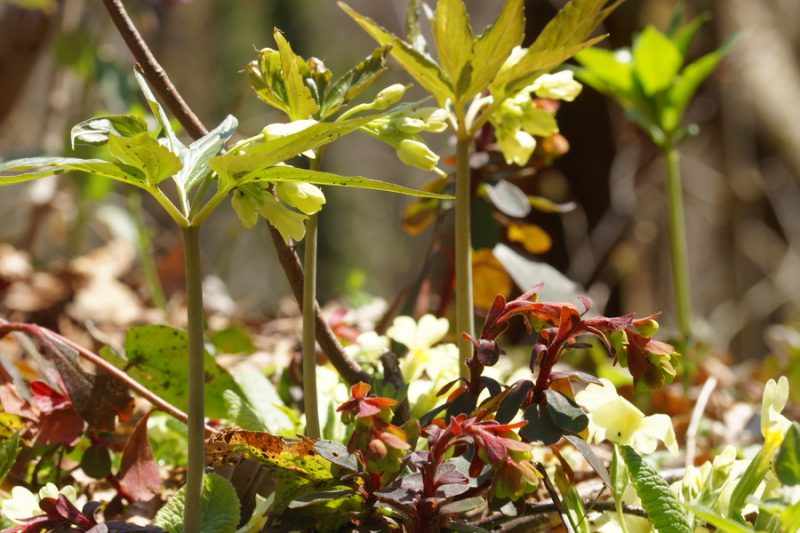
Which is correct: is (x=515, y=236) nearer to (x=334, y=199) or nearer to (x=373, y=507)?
(x=373, y=507)

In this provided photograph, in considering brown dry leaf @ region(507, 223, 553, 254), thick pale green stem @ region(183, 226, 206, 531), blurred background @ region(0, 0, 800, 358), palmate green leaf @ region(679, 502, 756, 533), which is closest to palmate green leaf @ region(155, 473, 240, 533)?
thick pale green stem @ region(183, 226, 206, 531)

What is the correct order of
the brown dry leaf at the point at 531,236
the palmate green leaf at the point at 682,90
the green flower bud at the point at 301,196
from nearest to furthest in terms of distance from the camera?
the green flower bud at the point at 301,196 < the brown dry leaf at the point at 531,236 < the palmate green leaf at the point at 682,90

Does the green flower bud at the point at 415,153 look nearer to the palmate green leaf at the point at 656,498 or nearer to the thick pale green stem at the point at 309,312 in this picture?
the thick pale green stem at the point at 309,312

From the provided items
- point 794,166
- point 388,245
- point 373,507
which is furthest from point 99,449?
point 388,245

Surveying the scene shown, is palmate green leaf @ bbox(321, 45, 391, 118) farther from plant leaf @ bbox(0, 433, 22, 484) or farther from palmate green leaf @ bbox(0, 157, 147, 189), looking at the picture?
plant leaf @ bbox(0, 433, 22, 484)

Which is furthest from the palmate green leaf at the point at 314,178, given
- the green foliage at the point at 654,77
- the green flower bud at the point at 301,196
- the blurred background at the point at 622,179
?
the blurred background at the point at 622,179
